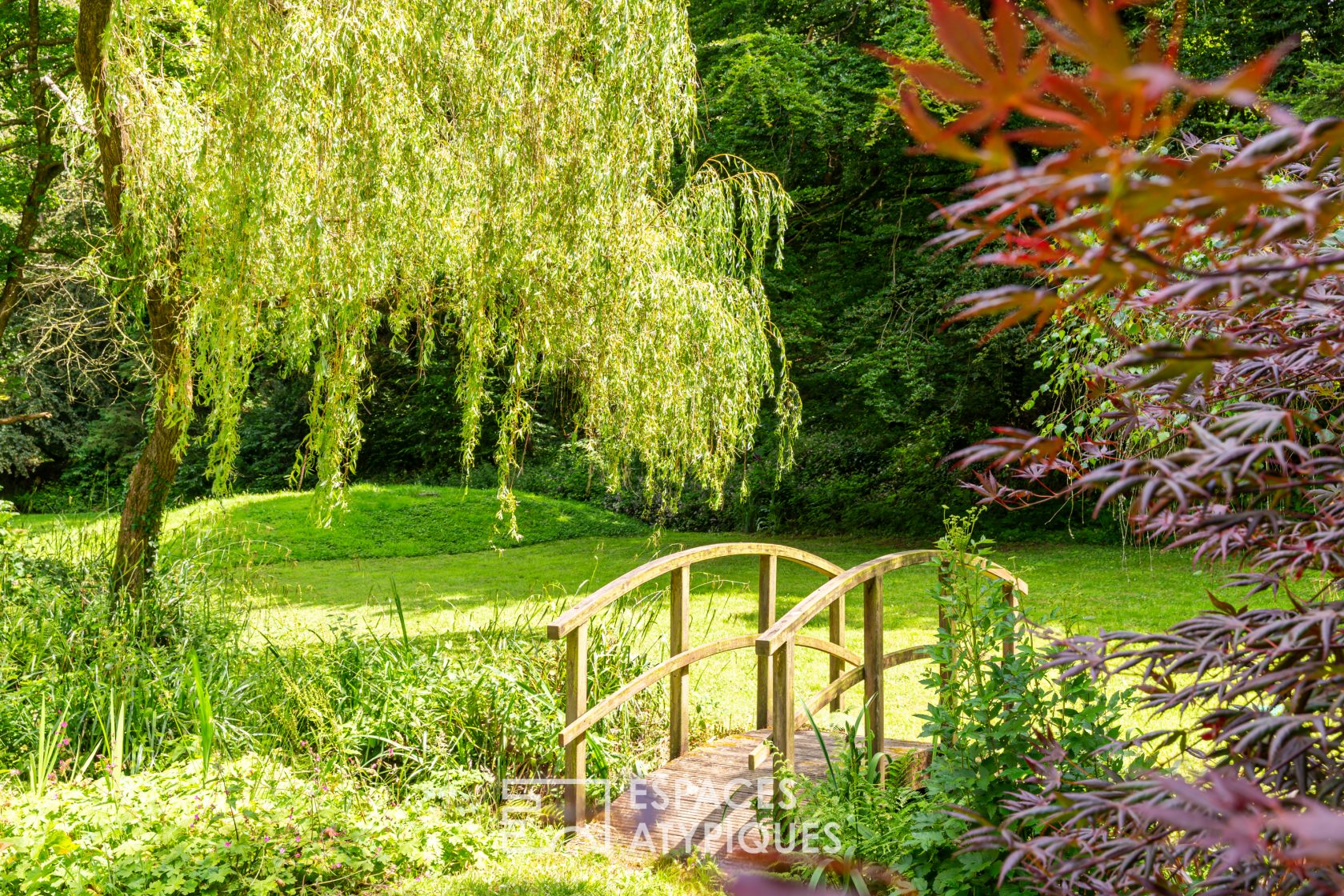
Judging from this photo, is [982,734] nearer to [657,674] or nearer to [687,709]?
[657,674]

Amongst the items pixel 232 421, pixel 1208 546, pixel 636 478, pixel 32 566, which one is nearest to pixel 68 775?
pixel 232 421

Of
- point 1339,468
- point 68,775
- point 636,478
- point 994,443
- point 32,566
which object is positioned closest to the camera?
point 994,443

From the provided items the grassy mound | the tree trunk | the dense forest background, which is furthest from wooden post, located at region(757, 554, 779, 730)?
the grassy mound

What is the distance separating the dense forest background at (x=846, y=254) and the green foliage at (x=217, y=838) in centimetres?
438

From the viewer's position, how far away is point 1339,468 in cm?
112

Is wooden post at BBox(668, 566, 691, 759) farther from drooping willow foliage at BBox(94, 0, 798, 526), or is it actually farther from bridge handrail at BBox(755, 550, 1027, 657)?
drooping willow foliage at BBox(94, 0, 798, 526)

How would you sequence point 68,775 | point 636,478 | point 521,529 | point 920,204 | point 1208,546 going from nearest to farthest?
1. point 1208,546
2. point 68,775
3. point 920,204
4. point 521,529
5. point 636,478

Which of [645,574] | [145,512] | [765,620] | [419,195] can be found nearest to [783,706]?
[645,574]

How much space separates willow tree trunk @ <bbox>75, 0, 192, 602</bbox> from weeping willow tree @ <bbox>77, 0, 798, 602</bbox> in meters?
0.03

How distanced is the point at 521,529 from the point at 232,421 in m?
9.82

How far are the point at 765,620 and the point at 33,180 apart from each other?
27.1 ft

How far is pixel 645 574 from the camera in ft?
13.0

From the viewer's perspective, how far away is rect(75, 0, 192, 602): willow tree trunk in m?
5.28

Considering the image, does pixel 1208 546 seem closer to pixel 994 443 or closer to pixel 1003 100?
pixel 994 443
